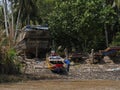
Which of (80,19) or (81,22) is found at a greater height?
(80,19)

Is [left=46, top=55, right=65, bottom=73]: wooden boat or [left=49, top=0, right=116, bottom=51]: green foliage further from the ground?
[left=49, top=0, right=116, bottom=51]: green foliage

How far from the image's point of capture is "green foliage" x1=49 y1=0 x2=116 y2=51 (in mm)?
38938

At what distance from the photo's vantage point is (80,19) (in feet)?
128

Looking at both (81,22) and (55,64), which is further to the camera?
(81,22)

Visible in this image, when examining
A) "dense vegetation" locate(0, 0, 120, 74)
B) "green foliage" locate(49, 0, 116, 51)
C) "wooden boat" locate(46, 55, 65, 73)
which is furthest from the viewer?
"dense vegetation" locate(0, 0, 120, 74)

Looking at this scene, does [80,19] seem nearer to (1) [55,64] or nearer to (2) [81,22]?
(2) [81,22]

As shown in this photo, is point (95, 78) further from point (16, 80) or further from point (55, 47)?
point (55, 47)

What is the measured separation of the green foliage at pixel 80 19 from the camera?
3894 centimetres

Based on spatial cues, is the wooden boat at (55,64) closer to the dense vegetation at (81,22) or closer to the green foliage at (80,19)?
the dense vegetation at (81,22)

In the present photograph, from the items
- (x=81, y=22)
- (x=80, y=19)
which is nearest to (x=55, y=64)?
(x=81, y=22)

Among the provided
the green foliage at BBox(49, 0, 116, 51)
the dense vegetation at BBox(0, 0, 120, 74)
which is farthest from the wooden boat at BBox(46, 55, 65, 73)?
the green foliage at BBox(49, 0, 116, 51)

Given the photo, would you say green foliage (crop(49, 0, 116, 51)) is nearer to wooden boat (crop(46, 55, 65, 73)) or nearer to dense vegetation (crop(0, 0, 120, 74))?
dense vegetation (crop(0, 0, 120, 74))

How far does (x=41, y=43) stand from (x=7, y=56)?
1345 cm

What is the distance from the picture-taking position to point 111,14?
41438mm
